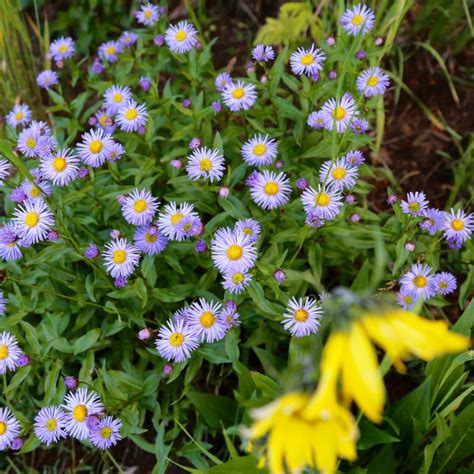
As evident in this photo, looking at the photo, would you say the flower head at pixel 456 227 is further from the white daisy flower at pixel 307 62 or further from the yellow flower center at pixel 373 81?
the white daisy flower at pixel 307 62

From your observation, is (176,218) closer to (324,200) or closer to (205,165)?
(205,165)

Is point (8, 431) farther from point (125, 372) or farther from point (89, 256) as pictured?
point (89, 256)

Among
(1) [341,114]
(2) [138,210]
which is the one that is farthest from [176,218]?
(1) [341,114]

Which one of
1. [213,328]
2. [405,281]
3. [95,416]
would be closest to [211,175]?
[213,328]

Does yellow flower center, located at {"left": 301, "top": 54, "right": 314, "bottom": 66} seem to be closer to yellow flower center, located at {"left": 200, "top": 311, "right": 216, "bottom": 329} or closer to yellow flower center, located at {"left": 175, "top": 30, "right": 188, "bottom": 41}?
yellow flower center, located at {"left": 175, "top": 30, "right": 188, "bottom": 41}

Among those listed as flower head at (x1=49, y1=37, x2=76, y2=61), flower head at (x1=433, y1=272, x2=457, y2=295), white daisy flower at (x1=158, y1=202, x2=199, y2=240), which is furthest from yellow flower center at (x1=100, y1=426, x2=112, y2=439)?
flower head at (x1=49, y1=37, x2=76, y2=61)
